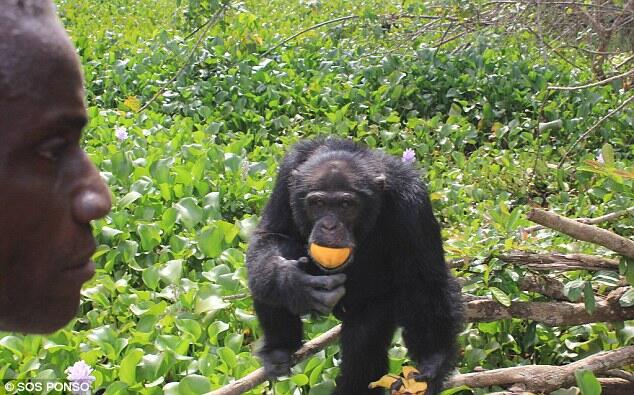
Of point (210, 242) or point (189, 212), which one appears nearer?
point (210, 242)

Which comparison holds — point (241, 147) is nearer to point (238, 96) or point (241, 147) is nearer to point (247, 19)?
point (238, 96)

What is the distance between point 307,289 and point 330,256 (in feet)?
0.74

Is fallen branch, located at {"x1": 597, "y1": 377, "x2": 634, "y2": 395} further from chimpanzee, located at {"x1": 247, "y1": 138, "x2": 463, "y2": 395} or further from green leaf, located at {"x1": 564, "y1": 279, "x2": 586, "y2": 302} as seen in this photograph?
chimpanzee, located at {"x1": 247, "y1": 138, "x2": 463, "y2": 395}

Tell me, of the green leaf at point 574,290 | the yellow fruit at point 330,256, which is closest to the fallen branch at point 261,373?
the yellow fruit at point 330,256

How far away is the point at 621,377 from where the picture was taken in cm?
428

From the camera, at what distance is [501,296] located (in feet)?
13.8

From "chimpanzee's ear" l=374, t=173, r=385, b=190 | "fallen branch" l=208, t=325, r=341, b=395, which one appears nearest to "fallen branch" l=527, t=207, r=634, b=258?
"chimpanzee's ear" l=374, t=173, r=385, b=190

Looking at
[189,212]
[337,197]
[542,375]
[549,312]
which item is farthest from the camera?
[189,212]

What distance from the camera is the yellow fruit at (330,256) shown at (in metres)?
3.59

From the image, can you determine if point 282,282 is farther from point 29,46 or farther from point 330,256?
point 29,46

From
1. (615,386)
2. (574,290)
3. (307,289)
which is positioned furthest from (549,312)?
(307,289)

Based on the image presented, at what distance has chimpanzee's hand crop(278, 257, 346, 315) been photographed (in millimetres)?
3682

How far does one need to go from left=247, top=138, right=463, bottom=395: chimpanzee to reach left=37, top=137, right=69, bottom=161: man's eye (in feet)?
8.67

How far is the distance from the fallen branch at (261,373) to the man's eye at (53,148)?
2711 mm
